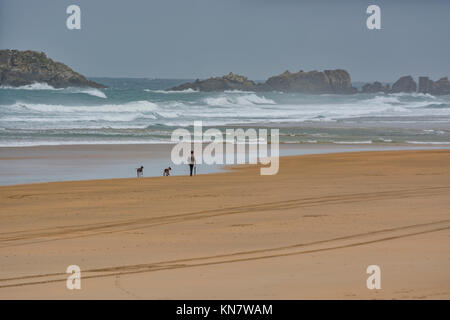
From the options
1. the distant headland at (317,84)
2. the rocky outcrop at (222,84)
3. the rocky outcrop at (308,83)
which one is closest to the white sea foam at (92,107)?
the rocky outcrop at (222,84)

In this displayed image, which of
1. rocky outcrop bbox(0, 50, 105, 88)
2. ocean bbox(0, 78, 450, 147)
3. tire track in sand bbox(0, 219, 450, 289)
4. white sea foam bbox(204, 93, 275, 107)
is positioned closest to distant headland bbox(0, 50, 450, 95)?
rocky outcrop bbox(0, 50, 105, 88)

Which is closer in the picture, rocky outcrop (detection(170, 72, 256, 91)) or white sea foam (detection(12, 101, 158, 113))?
white sea foam (detection(12, 101, 158, 113))

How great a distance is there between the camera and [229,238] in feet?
30.9

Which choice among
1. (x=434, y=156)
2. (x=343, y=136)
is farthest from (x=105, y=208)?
(x=343, y=136)

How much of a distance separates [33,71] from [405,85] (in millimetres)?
58405

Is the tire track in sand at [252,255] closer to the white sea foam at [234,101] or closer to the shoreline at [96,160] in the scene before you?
the shoreline at [96,160]

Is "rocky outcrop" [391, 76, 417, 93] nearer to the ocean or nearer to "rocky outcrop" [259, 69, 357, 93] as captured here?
"rocky outcrop" [259, 69, 357, 93]

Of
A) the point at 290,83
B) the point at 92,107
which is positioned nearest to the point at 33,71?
the point at 92,107

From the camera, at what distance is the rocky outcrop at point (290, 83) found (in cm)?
10875

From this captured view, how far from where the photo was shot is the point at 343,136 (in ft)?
113

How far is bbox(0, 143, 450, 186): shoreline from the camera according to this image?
1881cm

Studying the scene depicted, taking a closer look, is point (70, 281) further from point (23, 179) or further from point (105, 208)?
point (23, 179)

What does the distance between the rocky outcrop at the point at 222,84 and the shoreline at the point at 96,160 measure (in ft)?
258

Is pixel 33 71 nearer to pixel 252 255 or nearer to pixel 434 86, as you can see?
pixel 434 86
